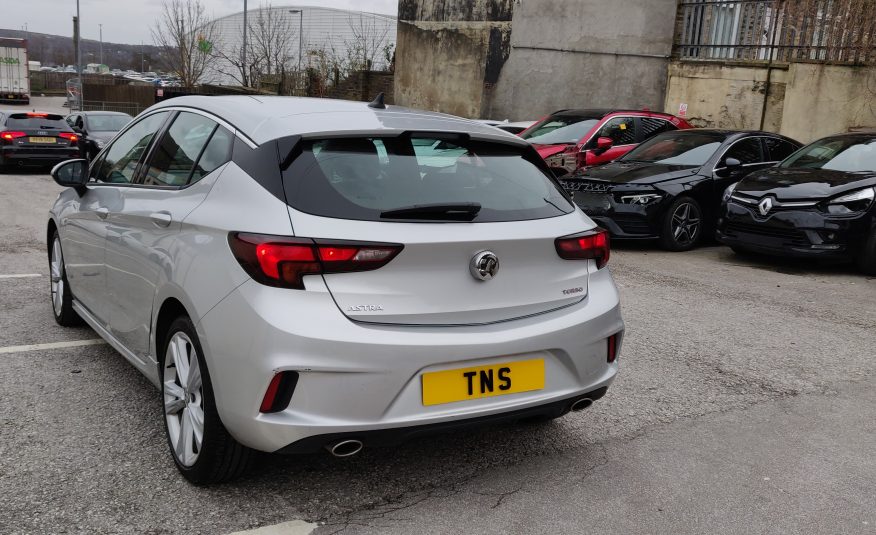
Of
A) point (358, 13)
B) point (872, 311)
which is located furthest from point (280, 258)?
point (358, 13)

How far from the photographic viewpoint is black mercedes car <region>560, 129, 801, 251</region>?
10.0 meters

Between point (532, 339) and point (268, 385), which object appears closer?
point (268, 385)

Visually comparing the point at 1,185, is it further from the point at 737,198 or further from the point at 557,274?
the point at 557,274

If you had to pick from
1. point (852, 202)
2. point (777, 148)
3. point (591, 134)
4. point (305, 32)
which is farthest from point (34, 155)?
point (305, 32)

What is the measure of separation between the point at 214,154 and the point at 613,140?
9.79 m

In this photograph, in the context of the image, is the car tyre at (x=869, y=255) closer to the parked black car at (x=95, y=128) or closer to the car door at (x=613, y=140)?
the car door at (x=613, y=140)

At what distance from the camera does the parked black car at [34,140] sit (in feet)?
60.5

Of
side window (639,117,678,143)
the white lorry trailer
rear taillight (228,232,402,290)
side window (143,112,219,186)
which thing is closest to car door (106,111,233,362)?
side window (143,112,219,186)

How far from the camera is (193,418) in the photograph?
3369 mm

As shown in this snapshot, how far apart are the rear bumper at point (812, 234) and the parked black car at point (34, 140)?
611 inches

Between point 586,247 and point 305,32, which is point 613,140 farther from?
point 305,32

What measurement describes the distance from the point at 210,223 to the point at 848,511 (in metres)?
→ 2.81

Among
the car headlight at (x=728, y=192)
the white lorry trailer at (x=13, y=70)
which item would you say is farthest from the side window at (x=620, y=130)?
the white lorry trailer at (x=13, y=70)

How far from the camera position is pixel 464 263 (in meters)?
3.16
